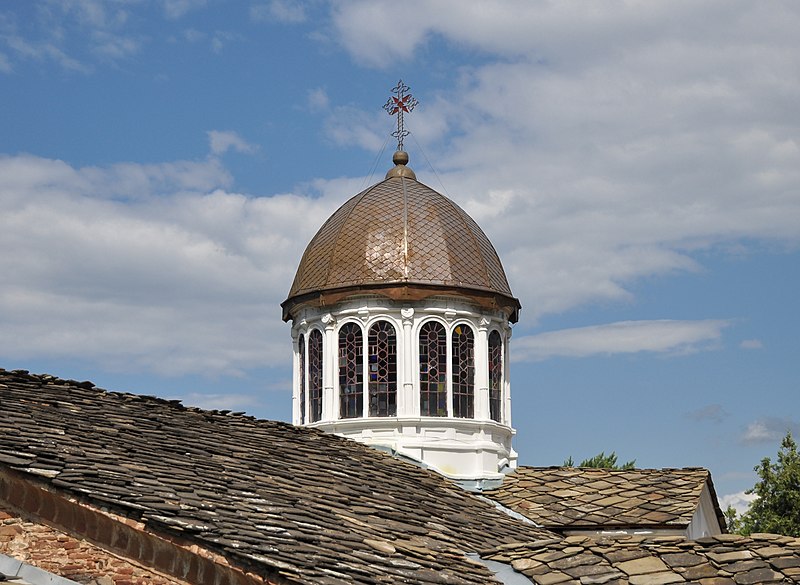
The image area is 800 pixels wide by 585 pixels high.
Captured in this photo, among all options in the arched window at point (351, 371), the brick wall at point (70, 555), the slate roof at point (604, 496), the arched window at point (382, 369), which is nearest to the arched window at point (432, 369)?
the arched window at point (382, 369)

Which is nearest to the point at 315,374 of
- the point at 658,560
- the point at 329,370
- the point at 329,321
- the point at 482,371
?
the point at 329,370

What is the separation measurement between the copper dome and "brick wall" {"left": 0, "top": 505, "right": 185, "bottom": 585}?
34.2 feet

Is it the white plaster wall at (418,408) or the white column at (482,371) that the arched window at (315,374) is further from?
the white column at (482,371)

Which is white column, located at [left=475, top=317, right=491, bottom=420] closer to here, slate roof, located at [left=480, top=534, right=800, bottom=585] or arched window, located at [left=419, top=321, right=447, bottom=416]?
arched window, located at [left=419, top=321, right=447, bottom=416]

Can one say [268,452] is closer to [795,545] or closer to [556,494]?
[556,494]

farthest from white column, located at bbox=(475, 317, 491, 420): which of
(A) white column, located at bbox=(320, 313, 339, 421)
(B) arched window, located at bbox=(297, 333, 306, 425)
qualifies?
(B) arched window, located at bbox=(297, 333, 306, 425)

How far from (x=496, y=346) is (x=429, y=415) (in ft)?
A: 6.66

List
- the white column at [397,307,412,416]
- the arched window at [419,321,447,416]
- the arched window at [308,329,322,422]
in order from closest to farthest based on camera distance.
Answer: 1. the white column at [397,307,412,416]
2. the arched window at [419,321,447,416]
3. the arched window at [308,329,322,422]

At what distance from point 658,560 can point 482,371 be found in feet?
23.0

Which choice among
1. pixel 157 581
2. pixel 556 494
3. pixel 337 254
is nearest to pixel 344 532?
pixel 157 581

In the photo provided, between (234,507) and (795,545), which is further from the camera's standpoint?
(795,545)

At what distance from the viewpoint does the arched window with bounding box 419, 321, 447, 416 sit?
22.7 m

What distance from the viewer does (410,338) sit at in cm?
2269

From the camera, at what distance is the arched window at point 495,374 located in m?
23.6
